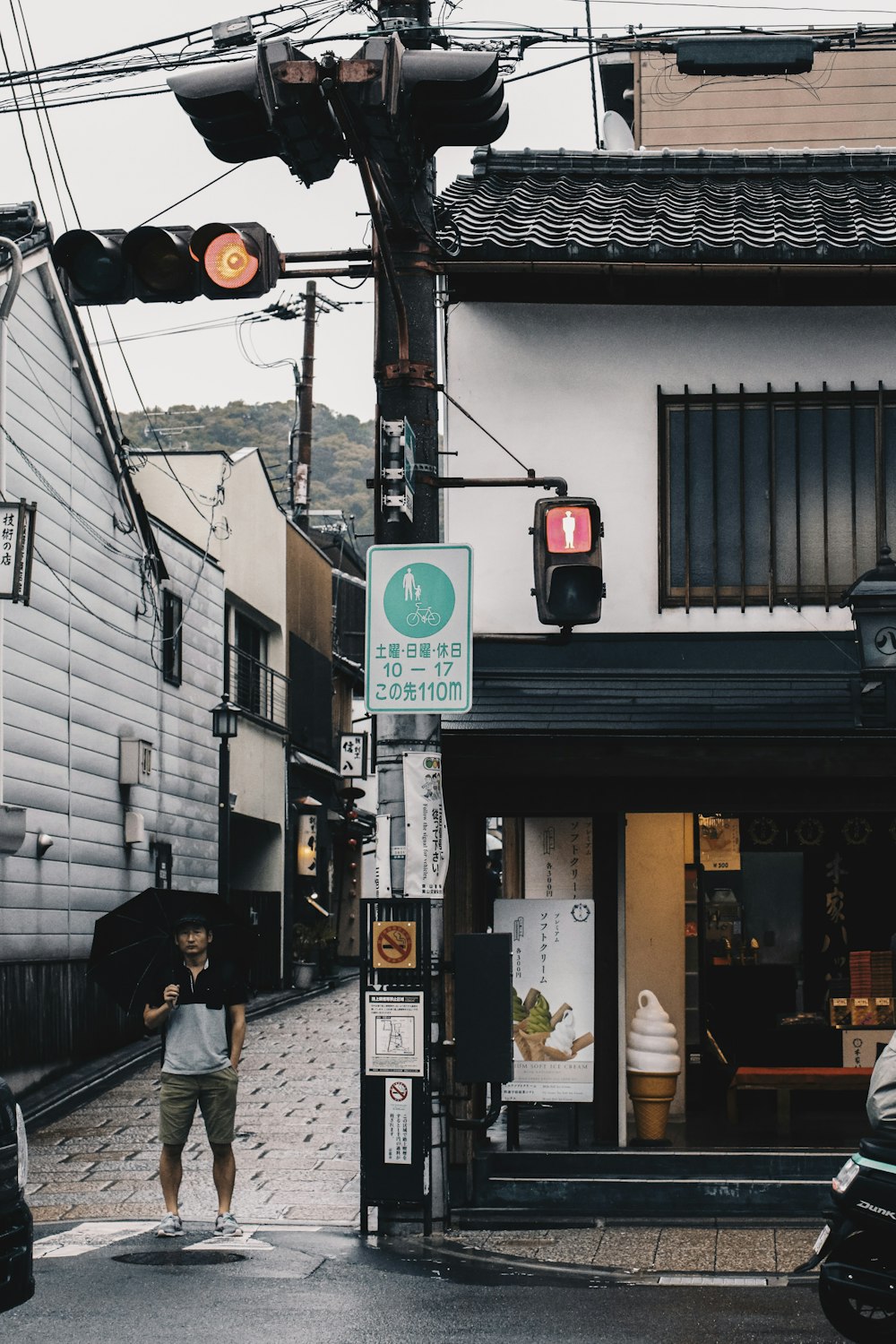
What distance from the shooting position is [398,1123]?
11.1 metres

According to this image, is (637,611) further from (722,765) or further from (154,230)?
(154,230)

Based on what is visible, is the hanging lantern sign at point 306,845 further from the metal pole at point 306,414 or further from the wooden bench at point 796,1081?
the wooden bench at point 796,1081

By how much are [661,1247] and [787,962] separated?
452 centimetres

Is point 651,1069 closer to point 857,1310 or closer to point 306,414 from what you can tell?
point 857,1310

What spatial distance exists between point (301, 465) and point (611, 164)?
89.4ft

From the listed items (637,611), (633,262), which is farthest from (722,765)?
(633,262)

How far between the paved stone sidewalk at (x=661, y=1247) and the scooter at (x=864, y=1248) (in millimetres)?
2019

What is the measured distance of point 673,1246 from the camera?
35.2ft

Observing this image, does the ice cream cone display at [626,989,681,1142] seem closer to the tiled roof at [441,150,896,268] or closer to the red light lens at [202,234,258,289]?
the tiled roof at [441,150,896,268]

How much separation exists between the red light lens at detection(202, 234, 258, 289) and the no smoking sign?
438cm

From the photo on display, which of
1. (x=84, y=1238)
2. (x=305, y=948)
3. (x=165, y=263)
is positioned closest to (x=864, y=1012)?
(x=84, y=1238)

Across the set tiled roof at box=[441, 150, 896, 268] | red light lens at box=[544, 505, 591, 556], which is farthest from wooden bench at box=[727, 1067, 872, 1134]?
tiled roof at box=[441, 150, 896, 268]

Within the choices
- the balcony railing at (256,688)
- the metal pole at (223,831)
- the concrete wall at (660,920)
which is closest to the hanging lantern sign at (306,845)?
the balcony railing at (256,688)

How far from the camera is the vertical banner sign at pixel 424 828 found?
1109cm
